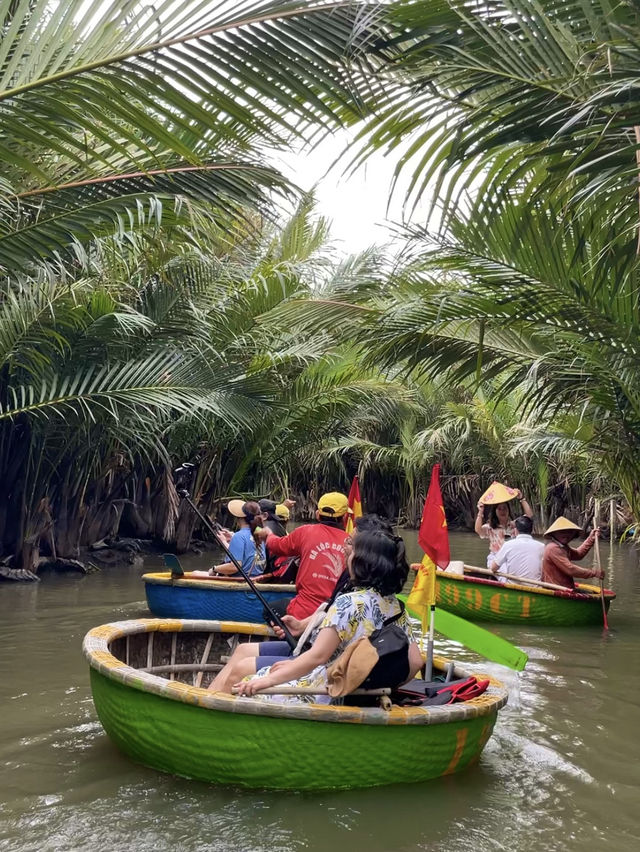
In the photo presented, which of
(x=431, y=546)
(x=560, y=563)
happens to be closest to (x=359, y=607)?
(x=431, y=546)

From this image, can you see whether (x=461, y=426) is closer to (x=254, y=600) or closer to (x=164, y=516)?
(x=164, y=516)

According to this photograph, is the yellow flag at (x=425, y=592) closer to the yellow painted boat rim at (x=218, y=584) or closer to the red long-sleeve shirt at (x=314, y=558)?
the red long-sleeve shirt at (x=314, y=558)

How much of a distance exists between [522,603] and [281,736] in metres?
5.85

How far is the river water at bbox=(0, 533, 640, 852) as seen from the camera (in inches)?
158

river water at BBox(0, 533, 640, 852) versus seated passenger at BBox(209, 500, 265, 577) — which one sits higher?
seated passenger at BBox(209, 500, 265, 577)

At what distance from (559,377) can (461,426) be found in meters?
14.9

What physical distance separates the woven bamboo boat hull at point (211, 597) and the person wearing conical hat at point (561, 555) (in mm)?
3127

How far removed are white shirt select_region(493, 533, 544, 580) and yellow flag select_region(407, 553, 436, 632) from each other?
14.4ft

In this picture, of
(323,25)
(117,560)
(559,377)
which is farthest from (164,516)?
(323,25)

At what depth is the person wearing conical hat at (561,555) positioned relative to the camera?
9.84m

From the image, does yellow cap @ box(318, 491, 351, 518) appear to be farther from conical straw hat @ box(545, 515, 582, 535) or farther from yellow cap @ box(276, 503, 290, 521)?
conical straw hat @ box(545, 515, 582, 535)

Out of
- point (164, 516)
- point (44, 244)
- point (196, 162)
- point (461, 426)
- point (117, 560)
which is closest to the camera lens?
point (196, 162)

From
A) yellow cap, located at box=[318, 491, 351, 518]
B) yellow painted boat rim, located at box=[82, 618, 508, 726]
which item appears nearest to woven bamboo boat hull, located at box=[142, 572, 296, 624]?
yellow cap, located at box=[318, 491, 351, 518]

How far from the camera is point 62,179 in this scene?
21.7 ft
